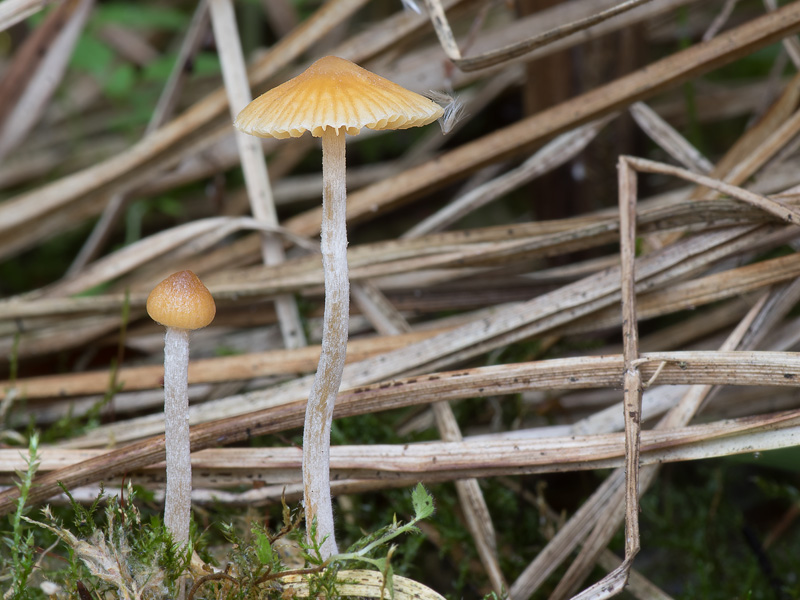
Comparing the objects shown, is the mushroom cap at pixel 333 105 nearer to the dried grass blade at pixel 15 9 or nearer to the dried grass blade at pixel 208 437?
the dried grass blade at pixel 208 437

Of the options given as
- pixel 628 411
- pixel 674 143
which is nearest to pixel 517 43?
pixel 674 143

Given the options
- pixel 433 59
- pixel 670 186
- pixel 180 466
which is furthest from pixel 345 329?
pixel 670 186

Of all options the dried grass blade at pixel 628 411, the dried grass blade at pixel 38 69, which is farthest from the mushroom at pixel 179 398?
the dried grass blade at pixel 38 69

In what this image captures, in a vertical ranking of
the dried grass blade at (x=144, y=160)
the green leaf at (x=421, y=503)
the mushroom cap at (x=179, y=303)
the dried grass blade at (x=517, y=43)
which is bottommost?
the green leaf at (x=421, y=503)

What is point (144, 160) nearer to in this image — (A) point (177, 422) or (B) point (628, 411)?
(A) point (177, 422)

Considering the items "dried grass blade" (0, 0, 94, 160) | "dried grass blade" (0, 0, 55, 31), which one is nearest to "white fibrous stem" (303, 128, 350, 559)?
"dried grass blade" (0, 0, 55, 31)

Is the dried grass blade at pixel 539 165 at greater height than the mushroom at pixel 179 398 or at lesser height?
greater

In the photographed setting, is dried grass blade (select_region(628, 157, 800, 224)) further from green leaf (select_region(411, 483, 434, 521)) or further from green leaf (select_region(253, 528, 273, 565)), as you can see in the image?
green leaf (select_region(253, 528, 273, 565))
